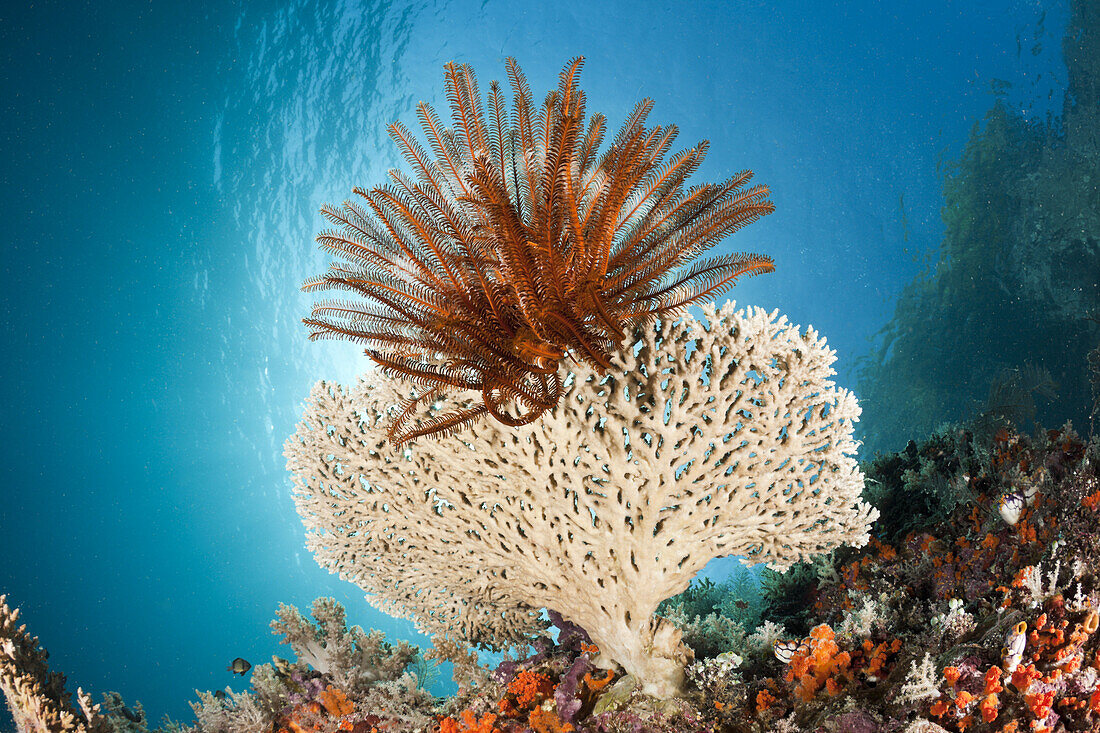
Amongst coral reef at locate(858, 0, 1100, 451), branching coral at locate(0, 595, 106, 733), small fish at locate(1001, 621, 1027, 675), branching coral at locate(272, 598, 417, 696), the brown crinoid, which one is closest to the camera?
small fish at locate(1001, 621, 1027, 675)

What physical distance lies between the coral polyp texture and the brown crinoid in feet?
1.22

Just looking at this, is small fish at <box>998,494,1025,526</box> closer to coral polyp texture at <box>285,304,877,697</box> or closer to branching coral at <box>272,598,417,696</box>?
coral polyp texture at <box>285,304,877,697</box>

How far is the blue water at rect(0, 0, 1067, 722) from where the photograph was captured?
81.7ft

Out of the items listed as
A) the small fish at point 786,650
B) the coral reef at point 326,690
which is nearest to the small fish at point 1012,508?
the small fish at point 786,650

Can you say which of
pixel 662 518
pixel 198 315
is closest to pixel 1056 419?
pixel 662 518

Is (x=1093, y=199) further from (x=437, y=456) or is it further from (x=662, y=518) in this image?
(x=437, y=456)

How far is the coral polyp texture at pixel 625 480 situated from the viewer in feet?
11.3

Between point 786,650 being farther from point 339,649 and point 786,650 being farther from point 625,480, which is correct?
point 339,649

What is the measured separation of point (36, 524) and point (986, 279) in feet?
233

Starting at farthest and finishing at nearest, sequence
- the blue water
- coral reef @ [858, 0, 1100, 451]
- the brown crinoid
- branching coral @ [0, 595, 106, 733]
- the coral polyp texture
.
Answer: the blue water → coral reef @ [858, 0, 1100, 451] → branching coral @ [0, 595, 106, 733] → the coral polyp texture → the brown crinoid

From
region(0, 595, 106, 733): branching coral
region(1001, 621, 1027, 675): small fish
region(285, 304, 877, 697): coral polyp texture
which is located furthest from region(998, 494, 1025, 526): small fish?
region(0, 595, 106, 733): branching coral

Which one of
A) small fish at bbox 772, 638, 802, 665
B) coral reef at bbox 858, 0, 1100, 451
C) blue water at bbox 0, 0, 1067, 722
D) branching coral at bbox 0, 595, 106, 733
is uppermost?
blue water at bbox 0, 0, 1067, 722

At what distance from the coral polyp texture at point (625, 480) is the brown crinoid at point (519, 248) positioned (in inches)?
14.6

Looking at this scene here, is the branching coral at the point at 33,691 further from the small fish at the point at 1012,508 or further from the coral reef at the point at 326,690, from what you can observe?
the small fish at the point at 1012,508
